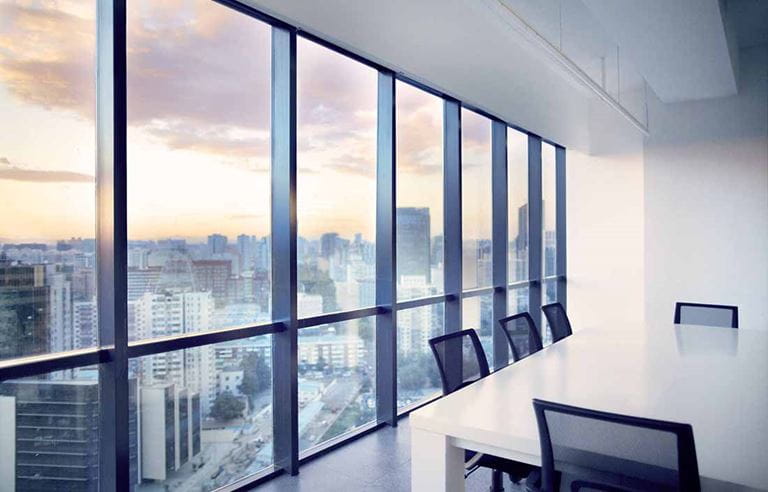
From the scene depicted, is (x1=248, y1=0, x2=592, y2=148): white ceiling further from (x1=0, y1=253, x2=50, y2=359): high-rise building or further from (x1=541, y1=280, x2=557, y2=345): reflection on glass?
(x1=541, y1=280, x2=557, y2=345): reflection on glass

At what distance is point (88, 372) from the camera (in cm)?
235

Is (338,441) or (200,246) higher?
(200,246)

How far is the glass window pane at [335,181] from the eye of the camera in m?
3.53

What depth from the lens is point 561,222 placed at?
303 inches

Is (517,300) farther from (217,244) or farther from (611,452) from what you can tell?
(611,452)

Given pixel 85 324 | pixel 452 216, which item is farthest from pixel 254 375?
pixel 452 216

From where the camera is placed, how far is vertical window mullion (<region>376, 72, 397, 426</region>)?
4.06 meters

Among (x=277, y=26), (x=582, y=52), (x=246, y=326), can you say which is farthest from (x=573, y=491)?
(x=582, y=52)

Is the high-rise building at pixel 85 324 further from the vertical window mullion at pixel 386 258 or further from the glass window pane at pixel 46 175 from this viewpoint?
the vertical window mullion at pixel 386 258

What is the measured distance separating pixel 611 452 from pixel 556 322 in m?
2.67

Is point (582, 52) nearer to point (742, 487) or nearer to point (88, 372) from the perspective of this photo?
point (742, 487)

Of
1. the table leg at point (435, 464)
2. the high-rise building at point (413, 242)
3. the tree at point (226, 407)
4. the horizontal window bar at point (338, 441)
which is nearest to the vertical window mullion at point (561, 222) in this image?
the high-rise building at point (413, 242)

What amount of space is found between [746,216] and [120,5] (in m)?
6.72

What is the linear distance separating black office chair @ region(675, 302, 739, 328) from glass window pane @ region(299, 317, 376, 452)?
2.83 metres
